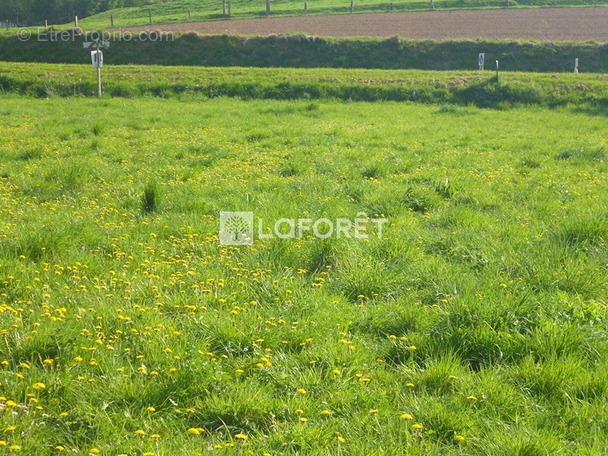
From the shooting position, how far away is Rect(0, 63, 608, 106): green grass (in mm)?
23234

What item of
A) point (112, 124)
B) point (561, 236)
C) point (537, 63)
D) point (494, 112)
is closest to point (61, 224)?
point (561, 236)

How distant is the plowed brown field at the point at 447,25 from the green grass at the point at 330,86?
1564cm

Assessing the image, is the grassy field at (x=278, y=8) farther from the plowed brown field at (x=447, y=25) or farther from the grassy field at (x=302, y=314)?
the grassy field at (x=302, y=314)

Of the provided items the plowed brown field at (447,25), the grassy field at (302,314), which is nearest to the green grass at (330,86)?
the grassy field at (302,314)

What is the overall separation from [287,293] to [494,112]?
713 inches

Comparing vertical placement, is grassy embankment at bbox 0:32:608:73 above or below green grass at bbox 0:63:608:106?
above

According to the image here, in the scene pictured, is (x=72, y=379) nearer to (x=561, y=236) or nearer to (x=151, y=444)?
(x=151, y=444)

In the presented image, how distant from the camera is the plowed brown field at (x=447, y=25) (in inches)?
1586

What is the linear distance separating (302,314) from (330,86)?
21057 mm

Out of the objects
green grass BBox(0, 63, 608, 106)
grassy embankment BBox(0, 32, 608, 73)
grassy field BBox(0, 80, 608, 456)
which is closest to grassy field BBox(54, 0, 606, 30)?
grassy embankment BBox(0, 32, 608, 73)

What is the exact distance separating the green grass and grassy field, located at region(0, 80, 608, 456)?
1387 centimetres

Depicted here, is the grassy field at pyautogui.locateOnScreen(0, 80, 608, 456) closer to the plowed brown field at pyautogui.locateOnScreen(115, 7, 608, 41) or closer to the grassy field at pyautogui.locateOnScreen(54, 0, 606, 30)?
the plowed brown field at pyautogui.locateOnScreen(115, 7, 608, 41)

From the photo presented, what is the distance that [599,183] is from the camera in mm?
9828

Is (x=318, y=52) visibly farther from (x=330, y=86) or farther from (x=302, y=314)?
(x=302, y=314)
